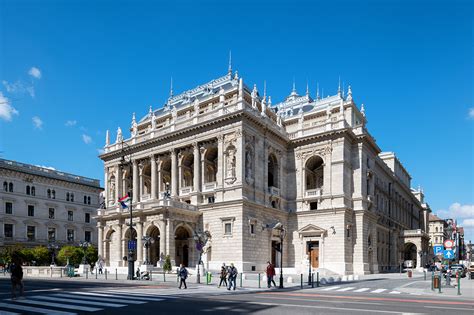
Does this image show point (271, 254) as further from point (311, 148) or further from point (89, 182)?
point (89, 182)

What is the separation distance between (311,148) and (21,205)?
166ft

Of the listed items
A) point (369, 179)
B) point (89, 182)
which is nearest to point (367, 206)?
point (369, 179)

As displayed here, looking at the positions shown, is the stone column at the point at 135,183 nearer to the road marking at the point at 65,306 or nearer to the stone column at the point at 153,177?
the stone column at the point at 153,177

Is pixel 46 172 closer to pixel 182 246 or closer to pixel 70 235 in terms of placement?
pixel 70 235

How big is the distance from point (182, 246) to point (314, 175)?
19.7 metres

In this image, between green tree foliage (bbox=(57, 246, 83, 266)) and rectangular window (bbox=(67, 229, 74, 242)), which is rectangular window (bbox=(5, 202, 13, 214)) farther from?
green tree foliage (bbox=(57, 246, 83, 266))

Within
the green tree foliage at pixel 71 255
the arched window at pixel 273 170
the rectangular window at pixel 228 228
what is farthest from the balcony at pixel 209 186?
the green tree foliage at pixel 71 255

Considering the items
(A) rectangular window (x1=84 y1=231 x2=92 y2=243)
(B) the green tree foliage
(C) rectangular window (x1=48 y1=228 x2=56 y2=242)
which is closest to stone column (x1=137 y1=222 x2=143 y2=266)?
(B) the green tree foliage

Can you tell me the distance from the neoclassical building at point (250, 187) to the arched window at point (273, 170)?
126 millimetres

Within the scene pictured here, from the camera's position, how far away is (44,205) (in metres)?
74.8

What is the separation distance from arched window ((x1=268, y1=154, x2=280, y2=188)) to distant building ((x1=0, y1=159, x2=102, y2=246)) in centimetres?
4394

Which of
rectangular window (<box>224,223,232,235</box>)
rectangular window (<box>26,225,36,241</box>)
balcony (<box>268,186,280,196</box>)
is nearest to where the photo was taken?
rectangular window (<box>224,223,232,235</box>)

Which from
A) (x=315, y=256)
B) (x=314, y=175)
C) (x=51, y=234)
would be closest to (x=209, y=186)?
(x=315, y=256)

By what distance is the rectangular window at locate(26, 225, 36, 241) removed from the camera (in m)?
71.5
